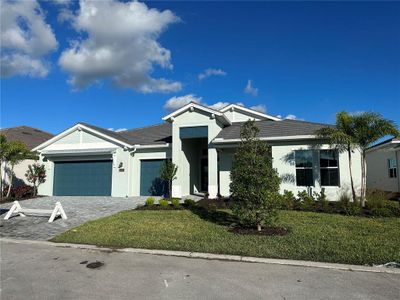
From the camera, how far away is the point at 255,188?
347 inches

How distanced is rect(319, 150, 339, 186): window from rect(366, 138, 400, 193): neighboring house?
486cm

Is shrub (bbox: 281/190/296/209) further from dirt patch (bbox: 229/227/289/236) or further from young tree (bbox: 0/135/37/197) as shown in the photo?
young tree (bbox: 0/135/37/197)

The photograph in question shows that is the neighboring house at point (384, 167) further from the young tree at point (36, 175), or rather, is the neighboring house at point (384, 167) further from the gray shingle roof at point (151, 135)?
the young tree at point (36, 175)

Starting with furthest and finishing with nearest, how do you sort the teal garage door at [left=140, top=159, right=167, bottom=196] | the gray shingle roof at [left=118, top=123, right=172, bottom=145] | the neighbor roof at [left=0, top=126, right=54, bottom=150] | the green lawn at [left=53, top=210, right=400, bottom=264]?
the neighbor roof at [left=0, top=126, right=54, bottom=150] < the gray shingle roof at [left=118, top=123, right=172, bottom=145] < the teal garage door at [left=140, top=159, right=167, bottom=196] < the green lawn at [left=53, top=210, right=400, bottom=264]

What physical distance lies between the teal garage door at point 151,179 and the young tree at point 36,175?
6.55 metres

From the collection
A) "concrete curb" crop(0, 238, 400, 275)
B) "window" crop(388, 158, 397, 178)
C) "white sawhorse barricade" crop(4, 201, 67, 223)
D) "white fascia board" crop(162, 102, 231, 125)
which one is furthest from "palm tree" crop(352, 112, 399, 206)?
"white sawhorse barricade" crop(4, 201, 67, 223)

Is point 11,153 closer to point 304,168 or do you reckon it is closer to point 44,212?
point 44,212

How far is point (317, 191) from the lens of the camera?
15578 mm

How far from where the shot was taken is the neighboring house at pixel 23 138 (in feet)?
70.1

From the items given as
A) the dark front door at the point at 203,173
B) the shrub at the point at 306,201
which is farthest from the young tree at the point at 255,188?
the dark front door at the point at 203,173

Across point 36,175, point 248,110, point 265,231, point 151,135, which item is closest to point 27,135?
point 36,175

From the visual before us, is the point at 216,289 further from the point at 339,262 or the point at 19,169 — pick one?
the point at 19,169

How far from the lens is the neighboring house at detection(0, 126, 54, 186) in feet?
70.1

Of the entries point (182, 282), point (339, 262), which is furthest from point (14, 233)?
point (339, 262)
